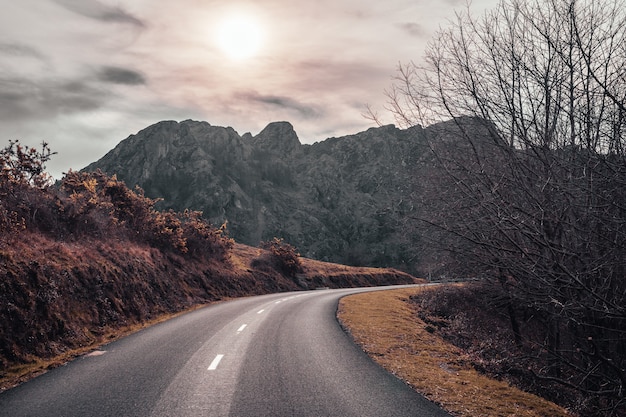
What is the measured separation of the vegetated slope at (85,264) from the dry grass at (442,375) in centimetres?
838

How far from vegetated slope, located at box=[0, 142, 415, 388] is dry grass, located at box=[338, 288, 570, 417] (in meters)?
8.38

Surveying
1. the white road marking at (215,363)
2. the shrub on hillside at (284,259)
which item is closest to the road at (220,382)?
the white road marking at (215,363)

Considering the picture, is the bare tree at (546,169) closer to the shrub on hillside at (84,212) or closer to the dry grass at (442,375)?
the dry grass at (442,375)

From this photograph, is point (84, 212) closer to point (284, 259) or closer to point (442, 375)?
point (442, 375)

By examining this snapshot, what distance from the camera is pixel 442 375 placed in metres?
8.17

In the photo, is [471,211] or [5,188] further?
[5,188]

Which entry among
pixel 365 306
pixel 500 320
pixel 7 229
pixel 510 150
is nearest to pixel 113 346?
pixel 7 229

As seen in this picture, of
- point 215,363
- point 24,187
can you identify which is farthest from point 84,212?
point 215,363

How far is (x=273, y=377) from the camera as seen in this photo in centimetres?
730

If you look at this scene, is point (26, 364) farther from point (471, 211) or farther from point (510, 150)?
point (510, 150)

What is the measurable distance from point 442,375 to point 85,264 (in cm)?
1341

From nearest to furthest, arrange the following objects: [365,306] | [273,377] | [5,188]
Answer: [273,377] → [5,188] → [365,306]

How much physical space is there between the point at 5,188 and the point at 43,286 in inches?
211

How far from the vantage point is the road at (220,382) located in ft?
18.5
